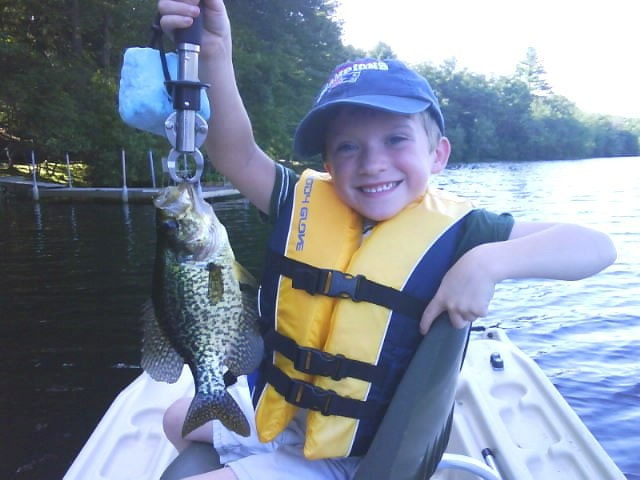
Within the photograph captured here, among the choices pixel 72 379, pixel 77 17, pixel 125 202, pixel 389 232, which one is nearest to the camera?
pixel 389 232

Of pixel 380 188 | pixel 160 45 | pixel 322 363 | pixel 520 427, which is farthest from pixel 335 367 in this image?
pixel 520 427

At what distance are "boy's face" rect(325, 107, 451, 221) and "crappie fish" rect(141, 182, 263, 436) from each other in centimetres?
54

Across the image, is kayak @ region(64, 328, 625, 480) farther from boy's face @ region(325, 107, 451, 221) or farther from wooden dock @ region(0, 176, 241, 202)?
wooden dock @ region(0, 176, 241, 202)

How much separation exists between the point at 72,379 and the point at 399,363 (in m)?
5.49

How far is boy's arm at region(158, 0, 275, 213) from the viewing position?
6.73 ft

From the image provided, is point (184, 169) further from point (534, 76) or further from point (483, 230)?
point (534, 76)

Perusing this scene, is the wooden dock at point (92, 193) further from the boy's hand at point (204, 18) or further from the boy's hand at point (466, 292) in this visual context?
the boy's hand at point (466, 292)

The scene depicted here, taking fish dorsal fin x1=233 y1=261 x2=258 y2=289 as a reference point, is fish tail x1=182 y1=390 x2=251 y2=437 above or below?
below

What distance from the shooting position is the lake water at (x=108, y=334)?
560 centimetres

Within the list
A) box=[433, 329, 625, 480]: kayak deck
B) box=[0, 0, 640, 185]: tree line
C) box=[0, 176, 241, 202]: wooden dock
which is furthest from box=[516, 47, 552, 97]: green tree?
box=[433, 329, 625, 480]: kayak deck

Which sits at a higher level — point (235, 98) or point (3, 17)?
point (3, 17)

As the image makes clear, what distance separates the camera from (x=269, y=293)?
2.30m

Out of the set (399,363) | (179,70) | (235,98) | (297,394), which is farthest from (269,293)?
(179,70)

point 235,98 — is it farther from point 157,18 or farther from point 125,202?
point 125,202
